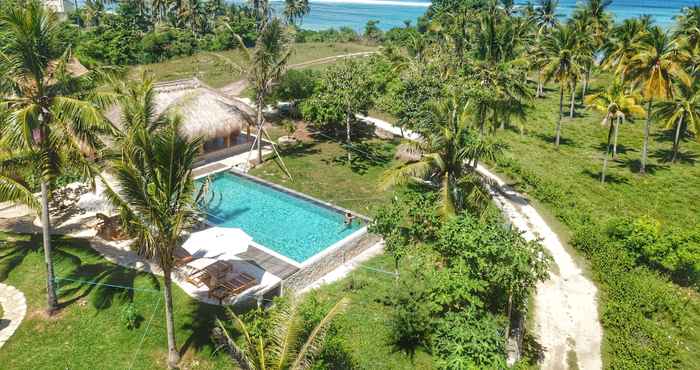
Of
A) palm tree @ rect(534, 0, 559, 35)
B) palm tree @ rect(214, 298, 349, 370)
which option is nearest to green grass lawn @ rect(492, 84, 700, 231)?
palm tree @ rect(214, 298, 349, 370)

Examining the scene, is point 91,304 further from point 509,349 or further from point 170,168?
point 509,349

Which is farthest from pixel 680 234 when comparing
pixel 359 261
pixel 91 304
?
pixel 91 304

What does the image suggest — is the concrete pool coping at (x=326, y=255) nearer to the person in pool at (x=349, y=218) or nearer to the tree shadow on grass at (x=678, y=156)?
the person in pool at (x=349, y=218)

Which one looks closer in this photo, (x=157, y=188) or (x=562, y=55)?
(x=157, y=188)

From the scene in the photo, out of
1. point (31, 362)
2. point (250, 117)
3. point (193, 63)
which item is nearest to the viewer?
point (31, 362)

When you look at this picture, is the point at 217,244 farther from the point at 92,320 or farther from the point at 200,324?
the point at 92,320

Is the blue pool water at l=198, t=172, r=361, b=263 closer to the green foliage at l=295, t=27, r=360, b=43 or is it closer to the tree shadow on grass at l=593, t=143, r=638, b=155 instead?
the tree shadow on grass at l=593, t=143, r=638, b=155

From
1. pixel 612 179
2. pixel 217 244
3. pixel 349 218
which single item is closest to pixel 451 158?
pixel 349 218
